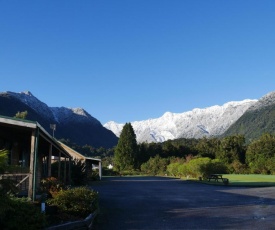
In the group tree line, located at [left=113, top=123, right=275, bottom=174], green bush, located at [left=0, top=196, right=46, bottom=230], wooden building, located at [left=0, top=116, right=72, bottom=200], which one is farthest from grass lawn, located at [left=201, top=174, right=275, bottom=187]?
green bush, located at [left=0, top=196, right=46, bottom=230]

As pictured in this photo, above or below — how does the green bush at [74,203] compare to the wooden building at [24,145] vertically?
below

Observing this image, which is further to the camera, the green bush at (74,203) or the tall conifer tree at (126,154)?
the tall conifer tree at (126,154)

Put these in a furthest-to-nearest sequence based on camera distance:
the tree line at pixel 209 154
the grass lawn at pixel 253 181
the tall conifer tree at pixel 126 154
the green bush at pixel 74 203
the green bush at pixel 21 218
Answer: the tall conifer tree at pixel 126 154 → the tree line at pixel 209 154 → the grass lawn at pixel 253 181 → the green bush at pixel 74 203 → the green bush at pixel 21 218

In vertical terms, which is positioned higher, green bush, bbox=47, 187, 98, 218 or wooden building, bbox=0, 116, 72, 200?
wooden building, bbox=0, 116, 72, 200

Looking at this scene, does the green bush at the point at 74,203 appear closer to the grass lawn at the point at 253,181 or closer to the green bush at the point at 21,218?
the green bush at the point at 21,218

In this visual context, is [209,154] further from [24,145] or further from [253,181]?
[24,145]

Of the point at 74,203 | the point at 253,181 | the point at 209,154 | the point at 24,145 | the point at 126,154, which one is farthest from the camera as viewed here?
the point at 126,154

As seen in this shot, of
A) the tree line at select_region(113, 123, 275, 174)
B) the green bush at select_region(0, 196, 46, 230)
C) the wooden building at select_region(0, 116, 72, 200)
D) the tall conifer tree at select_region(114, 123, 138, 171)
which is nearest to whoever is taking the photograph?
the green bush at select_region(0, 196, 46, 230)

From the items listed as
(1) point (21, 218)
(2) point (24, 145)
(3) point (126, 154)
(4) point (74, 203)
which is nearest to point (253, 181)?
(2) point (24, 145)

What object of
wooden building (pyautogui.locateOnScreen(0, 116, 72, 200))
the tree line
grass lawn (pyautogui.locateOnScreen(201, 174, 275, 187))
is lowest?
grass lawn (pyautogui.locateOnScreen(201, 174, 275, 187))

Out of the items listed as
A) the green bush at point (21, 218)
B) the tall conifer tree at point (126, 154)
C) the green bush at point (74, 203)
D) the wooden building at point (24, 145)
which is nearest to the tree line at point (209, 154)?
the tall conifer tree at point (126, 154)

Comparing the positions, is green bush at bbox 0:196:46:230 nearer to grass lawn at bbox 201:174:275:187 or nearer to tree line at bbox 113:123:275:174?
grass lawn at bbox 201:174:275:187

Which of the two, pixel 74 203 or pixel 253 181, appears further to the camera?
pixel 253 181

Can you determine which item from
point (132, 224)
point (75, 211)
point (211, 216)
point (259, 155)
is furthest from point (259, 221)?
point (259, 155)
